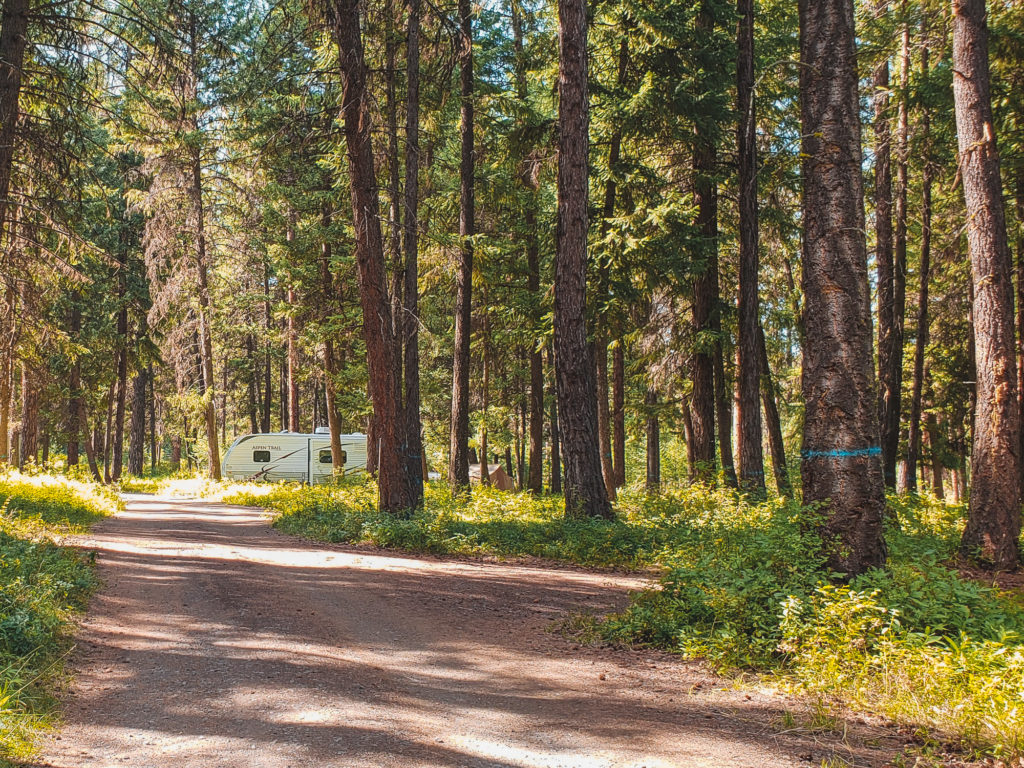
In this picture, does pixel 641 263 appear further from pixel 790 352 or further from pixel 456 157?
pixel 790 352


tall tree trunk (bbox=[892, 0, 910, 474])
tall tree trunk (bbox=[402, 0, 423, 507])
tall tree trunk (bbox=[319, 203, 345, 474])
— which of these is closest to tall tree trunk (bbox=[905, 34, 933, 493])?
tall tree trunk (bbox=[892, 0, 910, 474])

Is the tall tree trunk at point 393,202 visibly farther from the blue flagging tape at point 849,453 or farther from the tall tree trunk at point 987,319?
the tall tree trunk at point 987,319

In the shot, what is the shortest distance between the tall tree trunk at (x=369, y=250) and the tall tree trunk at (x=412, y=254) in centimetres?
81

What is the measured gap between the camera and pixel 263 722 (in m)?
4.11

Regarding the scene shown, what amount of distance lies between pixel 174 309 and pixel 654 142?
1754 centimetres

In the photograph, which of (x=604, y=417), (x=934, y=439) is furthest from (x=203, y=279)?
(x=934, y=439)

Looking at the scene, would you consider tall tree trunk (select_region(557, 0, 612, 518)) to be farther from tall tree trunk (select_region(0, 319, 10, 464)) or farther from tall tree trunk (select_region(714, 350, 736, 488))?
tall tree trunk (select_region(0, 319, 10, 464))

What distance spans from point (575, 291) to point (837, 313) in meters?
5.65

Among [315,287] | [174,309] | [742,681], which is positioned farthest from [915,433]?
[174,309]

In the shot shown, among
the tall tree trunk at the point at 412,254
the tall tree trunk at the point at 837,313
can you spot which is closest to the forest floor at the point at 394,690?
the tall tree trunk at the point at 837,313

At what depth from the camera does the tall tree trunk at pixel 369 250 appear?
12078 mm

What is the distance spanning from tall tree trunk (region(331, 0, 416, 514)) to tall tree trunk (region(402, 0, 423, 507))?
0.81m

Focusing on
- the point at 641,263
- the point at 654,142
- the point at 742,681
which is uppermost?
the point at 654,142

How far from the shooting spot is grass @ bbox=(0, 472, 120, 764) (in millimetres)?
3953
